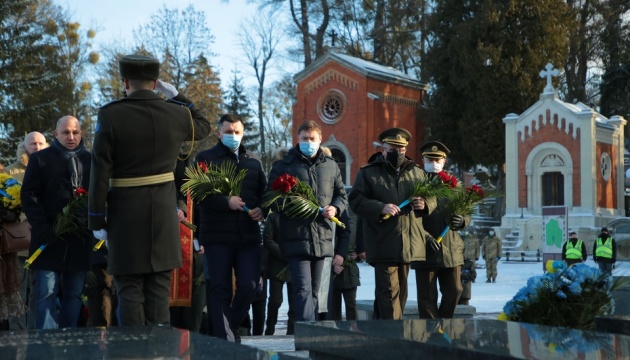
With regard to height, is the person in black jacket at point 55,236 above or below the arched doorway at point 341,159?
below

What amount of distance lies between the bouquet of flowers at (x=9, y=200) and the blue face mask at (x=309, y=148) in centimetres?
277

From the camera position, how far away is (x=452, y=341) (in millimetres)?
4977

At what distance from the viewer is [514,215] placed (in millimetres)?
43875

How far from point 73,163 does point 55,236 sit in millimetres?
725

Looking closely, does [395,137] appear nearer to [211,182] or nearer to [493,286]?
[211,182]

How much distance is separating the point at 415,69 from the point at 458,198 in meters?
49.3

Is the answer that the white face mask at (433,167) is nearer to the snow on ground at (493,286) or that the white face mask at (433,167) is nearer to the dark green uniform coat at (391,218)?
the dark green uniform coat at (391,218)

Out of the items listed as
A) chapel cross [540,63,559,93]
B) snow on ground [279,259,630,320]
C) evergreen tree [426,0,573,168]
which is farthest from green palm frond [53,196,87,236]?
evergreen tree [426,0,573,168]

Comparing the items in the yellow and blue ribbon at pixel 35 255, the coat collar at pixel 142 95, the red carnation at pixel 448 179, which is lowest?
the yellow and blue ribbon at pixel 35 255

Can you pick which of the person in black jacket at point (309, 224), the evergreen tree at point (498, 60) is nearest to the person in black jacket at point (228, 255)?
the person in black jacket at point (309, 224)

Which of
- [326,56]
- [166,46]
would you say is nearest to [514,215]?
[326,56]

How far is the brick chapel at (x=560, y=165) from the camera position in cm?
4250

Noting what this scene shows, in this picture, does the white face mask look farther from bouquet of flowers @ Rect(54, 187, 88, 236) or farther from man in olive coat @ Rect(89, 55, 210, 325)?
man in olive coat @ Rect(89, 55, 210, 325)

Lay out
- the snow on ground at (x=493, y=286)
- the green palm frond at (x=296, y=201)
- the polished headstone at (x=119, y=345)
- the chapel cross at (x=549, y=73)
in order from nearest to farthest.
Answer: the polished headstone at (x=119, y=345) < the green palm frond at (x=296, y=201) < the snow on ground at (x=493, y=286) < the chapel cross at (x=549, y=73)
